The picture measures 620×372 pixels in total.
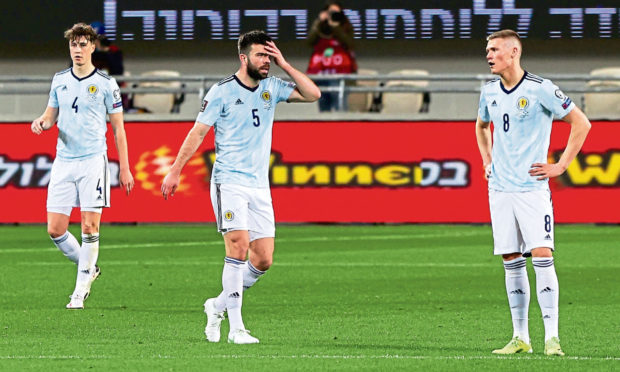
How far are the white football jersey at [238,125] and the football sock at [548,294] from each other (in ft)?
6.47

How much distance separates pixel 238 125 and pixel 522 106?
6.18 ft

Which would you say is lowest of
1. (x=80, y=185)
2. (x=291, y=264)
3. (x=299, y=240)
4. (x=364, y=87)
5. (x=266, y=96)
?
(x=299, y=240)

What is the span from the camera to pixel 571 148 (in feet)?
27.5

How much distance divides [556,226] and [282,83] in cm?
1120

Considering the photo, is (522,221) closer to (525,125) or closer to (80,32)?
(525,125)

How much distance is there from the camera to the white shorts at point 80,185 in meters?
11.5

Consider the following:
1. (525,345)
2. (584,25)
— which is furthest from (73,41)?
(584,25)

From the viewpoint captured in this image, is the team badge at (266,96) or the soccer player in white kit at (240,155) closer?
the soccer player in white kit at (240,155)

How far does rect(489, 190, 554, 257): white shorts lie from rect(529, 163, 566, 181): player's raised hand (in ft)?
0.40

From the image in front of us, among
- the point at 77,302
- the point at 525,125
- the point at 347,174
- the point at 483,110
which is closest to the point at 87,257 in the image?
the point at 77,302

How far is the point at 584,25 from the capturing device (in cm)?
2081

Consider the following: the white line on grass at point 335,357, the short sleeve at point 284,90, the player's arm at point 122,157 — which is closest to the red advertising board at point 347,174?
the player's arm at point 122,157

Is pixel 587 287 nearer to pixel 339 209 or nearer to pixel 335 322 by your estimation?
pixel 335 322

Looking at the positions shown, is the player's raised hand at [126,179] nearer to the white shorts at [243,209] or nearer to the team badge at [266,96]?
the white shorts at [243,209]
